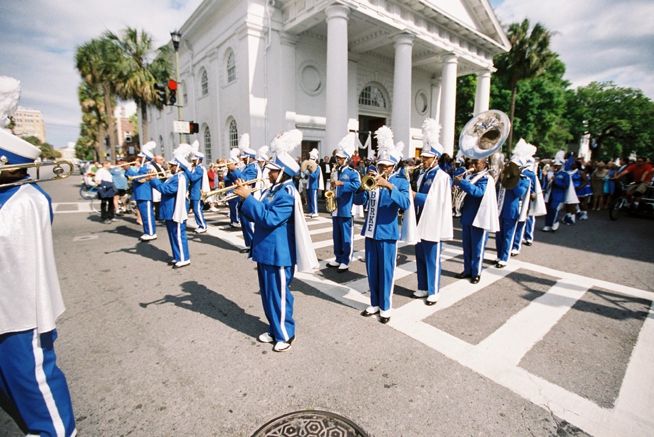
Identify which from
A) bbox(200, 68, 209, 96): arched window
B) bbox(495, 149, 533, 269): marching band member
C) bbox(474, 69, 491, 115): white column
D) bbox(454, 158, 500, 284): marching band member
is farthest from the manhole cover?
bbox(474, 69, 491, 115): white column

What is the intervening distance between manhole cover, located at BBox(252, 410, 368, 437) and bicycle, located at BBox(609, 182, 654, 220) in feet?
45.6

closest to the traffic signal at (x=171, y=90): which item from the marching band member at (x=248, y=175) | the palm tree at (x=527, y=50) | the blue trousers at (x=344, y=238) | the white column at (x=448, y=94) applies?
the marching band member at (x=248, y=175)

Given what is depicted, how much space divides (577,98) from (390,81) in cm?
3744

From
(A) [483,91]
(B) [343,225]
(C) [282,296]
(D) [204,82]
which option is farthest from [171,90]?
(A) [483,91]

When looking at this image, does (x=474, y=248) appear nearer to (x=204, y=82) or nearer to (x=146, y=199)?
(x=146, y=199)

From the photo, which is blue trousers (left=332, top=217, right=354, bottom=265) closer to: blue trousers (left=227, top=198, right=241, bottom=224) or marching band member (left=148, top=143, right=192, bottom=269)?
marching band member (left=148, top=143, right=192, bottom=269)

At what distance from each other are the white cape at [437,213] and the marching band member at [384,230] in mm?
653

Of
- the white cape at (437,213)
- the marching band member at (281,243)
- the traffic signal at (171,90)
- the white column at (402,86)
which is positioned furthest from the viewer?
the white column at (402,86)

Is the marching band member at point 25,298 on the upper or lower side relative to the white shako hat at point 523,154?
lower

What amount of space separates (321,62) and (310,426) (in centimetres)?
1937

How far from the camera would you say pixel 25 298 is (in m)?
1.99

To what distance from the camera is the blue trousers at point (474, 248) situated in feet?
18.2

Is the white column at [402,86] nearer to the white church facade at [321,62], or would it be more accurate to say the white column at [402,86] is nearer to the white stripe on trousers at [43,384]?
the white church facade at [321,62]

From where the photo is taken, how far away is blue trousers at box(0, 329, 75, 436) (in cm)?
200
